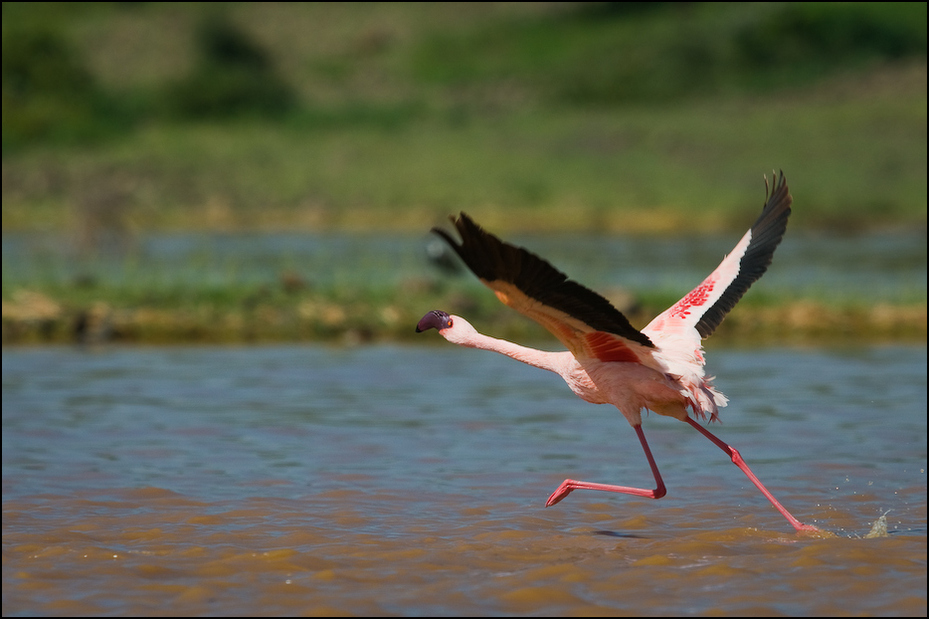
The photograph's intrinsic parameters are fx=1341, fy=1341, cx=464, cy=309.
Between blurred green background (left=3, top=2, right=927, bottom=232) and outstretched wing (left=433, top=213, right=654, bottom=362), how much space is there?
16.1 meters

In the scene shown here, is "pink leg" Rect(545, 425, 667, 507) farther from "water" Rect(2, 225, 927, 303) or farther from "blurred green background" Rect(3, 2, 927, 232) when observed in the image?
"blurred green background" Rect(3, 2, 927, 232)

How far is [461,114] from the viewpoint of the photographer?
52.2 metres

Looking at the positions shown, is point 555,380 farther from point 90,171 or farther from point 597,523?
point 90,171

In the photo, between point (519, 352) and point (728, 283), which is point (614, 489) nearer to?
point (519, 352)

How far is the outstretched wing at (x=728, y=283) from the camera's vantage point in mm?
7410

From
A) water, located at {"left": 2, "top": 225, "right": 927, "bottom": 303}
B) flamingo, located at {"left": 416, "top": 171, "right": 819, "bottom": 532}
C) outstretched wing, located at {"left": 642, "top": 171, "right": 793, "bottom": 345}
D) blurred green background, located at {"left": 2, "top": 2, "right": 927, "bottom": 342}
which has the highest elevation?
blurred green background, located at {"left": 2, "top": 2, "right": 927, "bottom": 342}

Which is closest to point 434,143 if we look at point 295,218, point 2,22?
point 295,218

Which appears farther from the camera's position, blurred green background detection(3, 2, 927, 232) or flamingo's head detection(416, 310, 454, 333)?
blurred green background detection(3, 2, 927, 232)

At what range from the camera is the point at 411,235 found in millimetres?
32906

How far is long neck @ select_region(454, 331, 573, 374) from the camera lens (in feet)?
22.6

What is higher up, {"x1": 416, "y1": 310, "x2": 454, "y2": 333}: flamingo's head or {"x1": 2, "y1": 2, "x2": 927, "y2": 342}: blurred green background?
{"x1": 2, "y1": 2, "x2": 927, "y2": 342}: blurred green background

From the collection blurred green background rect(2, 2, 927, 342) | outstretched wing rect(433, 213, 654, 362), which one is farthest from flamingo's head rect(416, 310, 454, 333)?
blurred green background rect(2, 2, 927, 342)

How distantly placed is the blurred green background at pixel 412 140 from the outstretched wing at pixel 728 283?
6.37 meters

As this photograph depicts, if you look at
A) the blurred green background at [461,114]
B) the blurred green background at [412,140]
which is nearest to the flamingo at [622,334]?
the blurred green background at [412,140]
